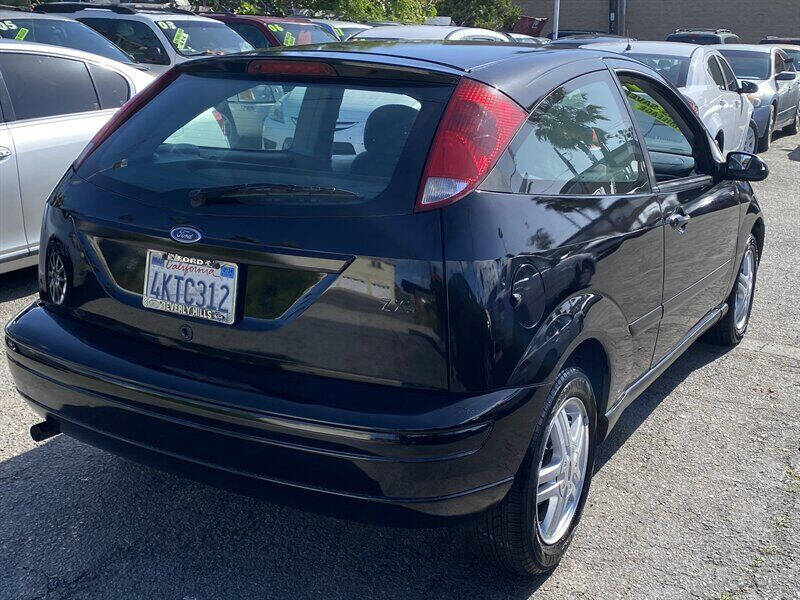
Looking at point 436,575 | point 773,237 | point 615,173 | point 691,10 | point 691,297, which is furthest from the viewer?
point 691,10

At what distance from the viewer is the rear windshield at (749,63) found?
1593cm

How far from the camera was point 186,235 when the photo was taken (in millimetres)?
2906

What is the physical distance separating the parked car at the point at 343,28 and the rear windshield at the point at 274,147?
11892mm

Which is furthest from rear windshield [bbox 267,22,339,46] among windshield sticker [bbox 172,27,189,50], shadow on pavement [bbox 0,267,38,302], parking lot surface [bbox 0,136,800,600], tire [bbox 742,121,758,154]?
parking lot surface [bbox 0,136,800,600]

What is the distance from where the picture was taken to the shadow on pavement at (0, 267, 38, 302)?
241 inches

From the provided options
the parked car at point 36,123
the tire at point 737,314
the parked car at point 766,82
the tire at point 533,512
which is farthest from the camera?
the parked car at point 766,82

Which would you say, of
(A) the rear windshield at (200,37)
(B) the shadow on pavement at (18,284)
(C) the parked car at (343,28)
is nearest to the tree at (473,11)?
(C) the parked car at (343,28)

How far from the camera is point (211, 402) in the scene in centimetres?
279

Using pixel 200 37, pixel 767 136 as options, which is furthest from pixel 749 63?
pixel 200 37

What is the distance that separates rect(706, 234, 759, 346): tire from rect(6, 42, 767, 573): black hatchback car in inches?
82.3

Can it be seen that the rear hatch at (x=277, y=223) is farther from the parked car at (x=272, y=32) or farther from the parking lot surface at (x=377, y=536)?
the parked car at (x=272, y=32)

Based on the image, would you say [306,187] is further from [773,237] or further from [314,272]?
[773,237]

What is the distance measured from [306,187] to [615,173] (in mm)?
1330

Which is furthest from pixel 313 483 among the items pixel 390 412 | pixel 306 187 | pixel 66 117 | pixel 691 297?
pixel 66 117
